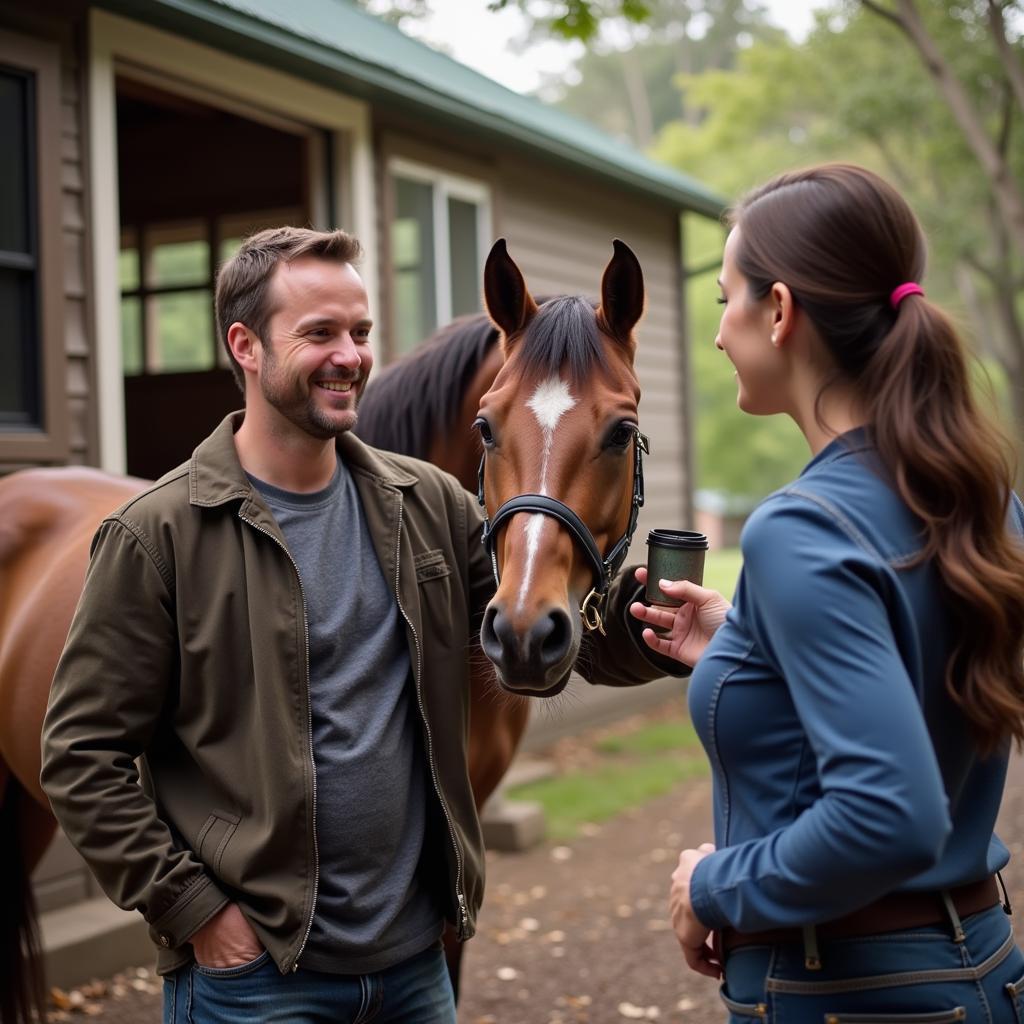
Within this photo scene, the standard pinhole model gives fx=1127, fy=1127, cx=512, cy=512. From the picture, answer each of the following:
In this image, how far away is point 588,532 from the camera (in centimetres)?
204

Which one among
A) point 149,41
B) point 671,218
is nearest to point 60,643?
point 149,41

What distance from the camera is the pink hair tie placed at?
4.60 ft

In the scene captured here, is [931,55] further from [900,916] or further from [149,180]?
[900,916]

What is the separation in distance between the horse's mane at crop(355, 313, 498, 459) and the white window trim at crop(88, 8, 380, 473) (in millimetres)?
1941

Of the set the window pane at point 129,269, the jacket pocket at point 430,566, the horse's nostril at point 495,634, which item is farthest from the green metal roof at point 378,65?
the horse's nostril at point 495,634

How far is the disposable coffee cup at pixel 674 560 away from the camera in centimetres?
190

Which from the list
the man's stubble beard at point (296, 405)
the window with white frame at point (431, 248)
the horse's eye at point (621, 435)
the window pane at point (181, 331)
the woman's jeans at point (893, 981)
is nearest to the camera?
the woman's jeans at point (893, 981)

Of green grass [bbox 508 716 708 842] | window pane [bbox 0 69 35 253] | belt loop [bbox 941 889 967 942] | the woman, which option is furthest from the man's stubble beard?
green grass [bbox 508 716 708 842]

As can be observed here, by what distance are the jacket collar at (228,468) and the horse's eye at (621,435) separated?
0.41 m

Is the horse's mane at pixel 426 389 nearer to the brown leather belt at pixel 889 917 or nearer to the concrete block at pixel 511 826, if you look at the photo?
the brown leather belt at pixel 889 917

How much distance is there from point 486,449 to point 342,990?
3.31 feet

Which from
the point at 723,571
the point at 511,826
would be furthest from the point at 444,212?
the point at 723,571

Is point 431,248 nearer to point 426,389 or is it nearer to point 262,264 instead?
point 426,389

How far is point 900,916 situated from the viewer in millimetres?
1334
